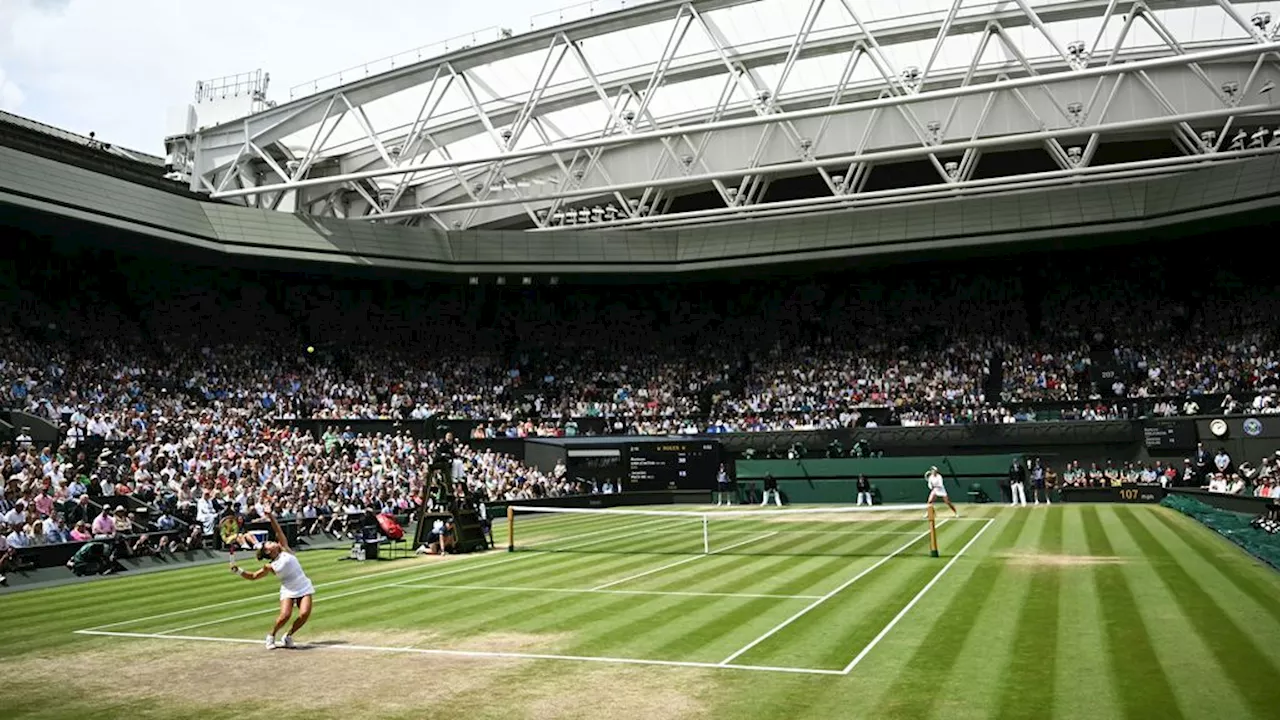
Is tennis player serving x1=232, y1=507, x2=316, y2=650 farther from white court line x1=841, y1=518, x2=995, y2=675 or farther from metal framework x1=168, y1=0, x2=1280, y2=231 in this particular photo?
metal framework x1=168, y1=0, x2=1280, y2=231

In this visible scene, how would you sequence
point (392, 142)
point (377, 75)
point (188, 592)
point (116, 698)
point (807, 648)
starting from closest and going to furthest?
point (116, 698) < point (807, 648) < point (188, 592) < point (377, 75) < point (392, 142)

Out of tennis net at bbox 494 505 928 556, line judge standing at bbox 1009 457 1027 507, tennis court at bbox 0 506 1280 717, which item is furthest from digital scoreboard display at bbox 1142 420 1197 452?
tennis court at bbox 0 506 1280 717

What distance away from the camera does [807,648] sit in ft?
39.5

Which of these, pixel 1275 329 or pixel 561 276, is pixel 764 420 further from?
pixel 1275 329

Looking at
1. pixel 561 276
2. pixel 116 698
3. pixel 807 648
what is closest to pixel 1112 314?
pixel 561 276

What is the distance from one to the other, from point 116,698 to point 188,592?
974cm

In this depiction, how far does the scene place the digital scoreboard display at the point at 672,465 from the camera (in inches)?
1806

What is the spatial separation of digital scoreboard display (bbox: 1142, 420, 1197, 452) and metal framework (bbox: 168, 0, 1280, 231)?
1114 centimetres

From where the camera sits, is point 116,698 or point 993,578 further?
point 993,578

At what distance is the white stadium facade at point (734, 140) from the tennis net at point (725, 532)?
13.3 meters

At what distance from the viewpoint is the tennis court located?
9859 mm

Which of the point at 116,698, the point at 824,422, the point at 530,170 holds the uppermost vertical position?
the point at 530,170

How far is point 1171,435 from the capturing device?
Result: 41062 millimetres

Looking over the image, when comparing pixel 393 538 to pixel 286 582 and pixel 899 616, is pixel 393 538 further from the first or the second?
pixel 899 616
